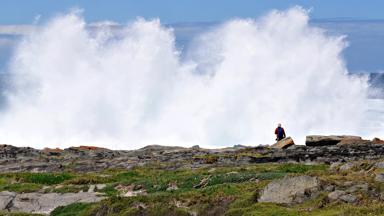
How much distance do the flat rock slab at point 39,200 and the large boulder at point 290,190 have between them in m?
6.66

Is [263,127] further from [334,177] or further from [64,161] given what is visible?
[334,177]

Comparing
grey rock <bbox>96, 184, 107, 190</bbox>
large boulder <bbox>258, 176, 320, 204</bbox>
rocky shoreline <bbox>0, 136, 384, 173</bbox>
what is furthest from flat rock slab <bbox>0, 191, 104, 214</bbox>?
rocky shoreline <bbox>0, 136, 384, 173</bbox>

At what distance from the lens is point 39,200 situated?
26.8 metres

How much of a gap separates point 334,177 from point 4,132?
52.8 m

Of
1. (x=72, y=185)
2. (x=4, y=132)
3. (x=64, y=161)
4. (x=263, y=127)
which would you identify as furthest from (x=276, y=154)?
(x=4, y=132)

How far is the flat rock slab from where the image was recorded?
2580 cm

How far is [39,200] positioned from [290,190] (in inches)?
373

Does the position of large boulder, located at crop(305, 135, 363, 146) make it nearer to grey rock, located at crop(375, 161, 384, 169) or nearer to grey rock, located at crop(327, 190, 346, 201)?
grey rock, located at crop(375, 161, 384, 169)

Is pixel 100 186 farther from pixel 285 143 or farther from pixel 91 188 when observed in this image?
pixel 285 143

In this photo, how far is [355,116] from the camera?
75125mm

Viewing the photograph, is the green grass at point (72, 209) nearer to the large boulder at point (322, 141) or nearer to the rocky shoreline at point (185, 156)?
the rocky shoreline at point (185, 156)

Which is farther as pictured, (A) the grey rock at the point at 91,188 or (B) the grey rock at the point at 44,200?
(A) the grey rock at the point at 91,188

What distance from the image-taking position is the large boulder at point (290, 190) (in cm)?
2008

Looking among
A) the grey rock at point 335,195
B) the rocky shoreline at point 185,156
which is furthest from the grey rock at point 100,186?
the grey rock at point 335,195
